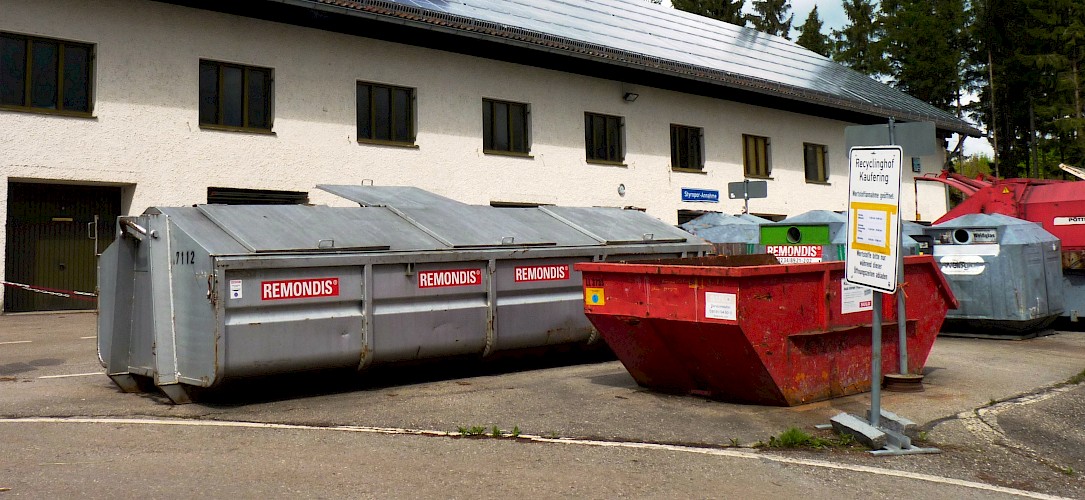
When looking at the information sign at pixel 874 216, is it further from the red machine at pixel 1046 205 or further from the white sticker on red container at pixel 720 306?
the red machine at pixel 1046 205

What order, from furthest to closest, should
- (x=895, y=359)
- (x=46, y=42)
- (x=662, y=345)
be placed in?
(x=46, y=42)
(x=895, y=359)
(x=662, y=345)

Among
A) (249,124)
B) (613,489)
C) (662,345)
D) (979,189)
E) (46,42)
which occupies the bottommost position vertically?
(613,489)

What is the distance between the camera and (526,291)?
9531 mm

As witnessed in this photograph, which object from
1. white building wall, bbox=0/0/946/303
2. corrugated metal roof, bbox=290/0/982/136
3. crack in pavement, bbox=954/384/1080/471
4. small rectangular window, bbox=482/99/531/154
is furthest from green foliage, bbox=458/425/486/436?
small rectangular window, bbox=482/99/531/154

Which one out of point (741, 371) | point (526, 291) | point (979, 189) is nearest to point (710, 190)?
point (979, 189)

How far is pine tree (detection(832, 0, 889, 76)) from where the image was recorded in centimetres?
5731

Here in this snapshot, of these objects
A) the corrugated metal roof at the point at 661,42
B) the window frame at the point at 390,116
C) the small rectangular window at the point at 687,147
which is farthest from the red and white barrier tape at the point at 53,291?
the small rectangular window at the point at 687,147

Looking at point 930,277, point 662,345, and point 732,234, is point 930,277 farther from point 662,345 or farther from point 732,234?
point 732,234

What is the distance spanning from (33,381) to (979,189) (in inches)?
665

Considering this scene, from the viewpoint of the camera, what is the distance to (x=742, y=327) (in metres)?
7.05

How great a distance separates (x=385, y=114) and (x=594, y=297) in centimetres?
1101

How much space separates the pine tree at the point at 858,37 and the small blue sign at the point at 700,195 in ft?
121

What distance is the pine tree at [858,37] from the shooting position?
57.3 m

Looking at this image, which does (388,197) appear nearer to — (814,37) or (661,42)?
(661,42)
